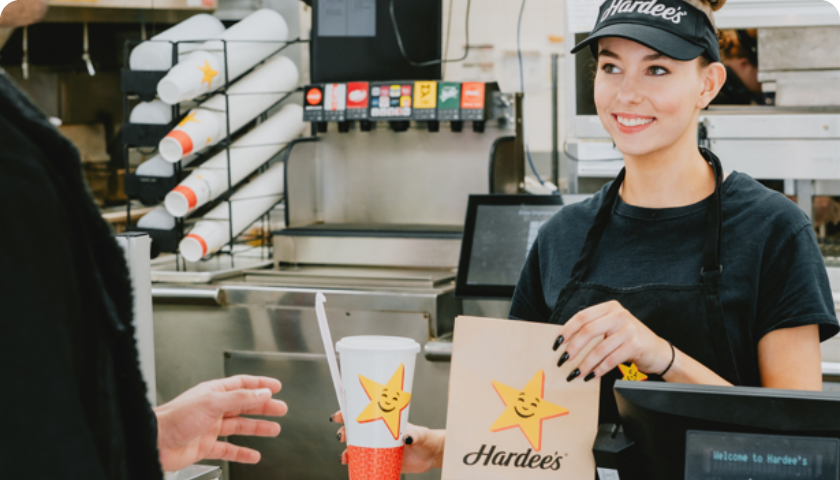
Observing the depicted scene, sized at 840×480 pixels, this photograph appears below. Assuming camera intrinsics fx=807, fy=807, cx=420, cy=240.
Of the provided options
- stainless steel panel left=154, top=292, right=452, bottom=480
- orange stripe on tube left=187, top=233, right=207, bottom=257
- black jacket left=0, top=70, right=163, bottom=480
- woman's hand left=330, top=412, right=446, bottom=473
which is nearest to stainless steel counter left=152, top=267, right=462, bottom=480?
stainless steel panel left=154, top=292, right=452, bottom=480

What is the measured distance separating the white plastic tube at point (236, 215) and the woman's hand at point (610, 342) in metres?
1.86

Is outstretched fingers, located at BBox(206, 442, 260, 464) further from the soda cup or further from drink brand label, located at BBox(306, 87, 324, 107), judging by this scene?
drink brand label, located at BBox(306, 87, 324, 107)

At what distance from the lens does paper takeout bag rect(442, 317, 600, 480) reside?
0.96m

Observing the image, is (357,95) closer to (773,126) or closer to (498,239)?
(498,239)

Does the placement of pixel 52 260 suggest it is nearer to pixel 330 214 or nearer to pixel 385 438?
pixel 385 438

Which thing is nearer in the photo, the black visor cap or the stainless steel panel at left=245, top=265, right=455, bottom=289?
the black visor cap

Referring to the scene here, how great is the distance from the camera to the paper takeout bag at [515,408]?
956 mm

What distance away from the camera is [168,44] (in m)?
2.63

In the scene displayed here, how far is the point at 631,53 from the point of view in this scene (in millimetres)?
1195

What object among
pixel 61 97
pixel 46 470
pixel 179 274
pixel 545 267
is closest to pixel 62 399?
pixel 46 470

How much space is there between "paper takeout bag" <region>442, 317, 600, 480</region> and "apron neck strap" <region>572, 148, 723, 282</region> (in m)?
0.30

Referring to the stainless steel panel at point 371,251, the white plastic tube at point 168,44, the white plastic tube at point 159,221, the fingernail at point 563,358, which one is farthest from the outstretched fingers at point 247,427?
the white plastic tube at point 168,44

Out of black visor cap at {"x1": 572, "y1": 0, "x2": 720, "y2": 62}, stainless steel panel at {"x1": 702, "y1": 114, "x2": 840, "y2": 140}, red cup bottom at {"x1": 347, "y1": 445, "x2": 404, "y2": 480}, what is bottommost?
red cup bottom at {"x1": 347, "y1": 445, "x2": 404, "y2": 480}

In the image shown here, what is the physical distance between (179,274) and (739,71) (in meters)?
1.90
